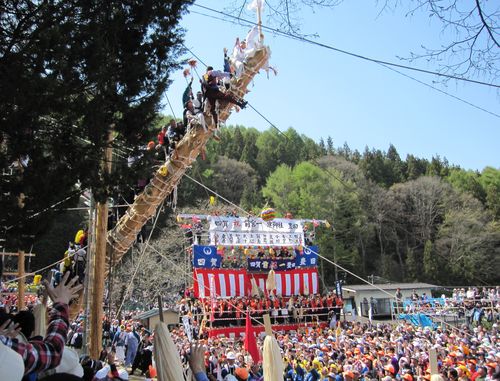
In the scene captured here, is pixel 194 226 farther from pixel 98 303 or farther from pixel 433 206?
pixel 433 206

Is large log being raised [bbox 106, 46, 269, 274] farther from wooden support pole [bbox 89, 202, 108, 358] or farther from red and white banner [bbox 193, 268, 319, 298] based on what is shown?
red and white banner [bbox 193, 268, 319, 298]

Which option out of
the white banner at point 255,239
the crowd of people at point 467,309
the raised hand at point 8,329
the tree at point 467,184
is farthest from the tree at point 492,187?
the raised hand at point 8,329

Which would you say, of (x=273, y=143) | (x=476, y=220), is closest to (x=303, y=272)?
(x=476, y=220)

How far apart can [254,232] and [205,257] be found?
245cm

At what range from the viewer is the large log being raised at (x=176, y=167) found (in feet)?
23.3

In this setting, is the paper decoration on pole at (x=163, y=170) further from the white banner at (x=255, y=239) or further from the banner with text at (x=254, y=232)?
the white banner at (x=255, y=239)

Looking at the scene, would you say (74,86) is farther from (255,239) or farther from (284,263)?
(284,263)

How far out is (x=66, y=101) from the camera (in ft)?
13.3

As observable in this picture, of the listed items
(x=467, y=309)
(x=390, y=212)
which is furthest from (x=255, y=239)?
(x=390, y=212)

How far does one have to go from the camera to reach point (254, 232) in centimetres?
2144

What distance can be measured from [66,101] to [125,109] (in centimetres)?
62

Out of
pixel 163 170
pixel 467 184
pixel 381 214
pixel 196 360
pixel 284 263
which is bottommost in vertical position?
pixel 196 360

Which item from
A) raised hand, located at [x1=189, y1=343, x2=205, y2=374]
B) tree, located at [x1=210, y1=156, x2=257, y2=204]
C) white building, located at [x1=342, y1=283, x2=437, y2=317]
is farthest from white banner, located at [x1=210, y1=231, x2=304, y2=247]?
tree, located at [x1=210, y1=156, x2=257, y2=204]

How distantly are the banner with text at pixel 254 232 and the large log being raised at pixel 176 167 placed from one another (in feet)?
42.8
